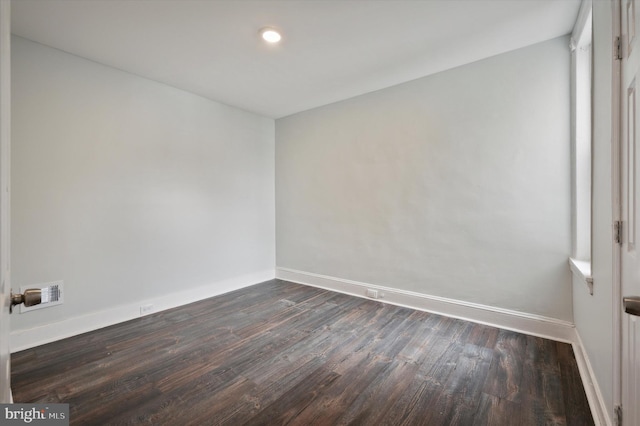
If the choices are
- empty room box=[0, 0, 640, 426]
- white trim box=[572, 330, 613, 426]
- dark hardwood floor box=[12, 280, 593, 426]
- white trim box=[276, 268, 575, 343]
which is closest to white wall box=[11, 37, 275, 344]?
empty room box=[0, 0, 640, 426]

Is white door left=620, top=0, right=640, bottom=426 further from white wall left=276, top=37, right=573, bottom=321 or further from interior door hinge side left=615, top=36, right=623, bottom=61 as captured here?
white wall left=276, top=37, right=573, bottom=321

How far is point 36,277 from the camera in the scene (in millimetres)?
2396

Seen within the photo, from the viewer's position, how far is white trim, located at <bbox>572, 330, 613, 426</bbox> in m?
Answer: 1.48

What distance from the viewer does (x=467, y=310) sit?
288cm

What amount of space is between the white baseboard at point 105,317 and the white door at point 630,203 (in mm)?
3697

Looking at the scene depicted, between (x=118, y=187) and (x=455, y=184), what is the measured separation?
352 centimetres

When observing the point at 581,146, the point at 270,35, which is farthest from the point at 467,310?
the point at 270,35

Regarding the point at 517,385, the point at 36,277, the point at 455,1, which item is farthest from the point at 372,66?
the point at 36,277

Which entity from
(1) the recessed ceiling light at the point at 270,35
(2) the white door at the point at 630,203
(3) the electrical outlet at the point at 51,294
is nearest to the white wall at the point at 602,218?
(2) the white door at the point at 630,203

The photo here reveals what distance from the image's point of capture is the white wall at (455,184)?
8.10 feet

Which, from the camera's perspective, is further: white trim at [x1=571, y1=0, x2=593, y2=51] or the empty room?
white trim at [x1=571, y1=0, x2=593, y2=51]

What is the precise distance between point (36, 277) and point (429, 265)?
3.74 meters

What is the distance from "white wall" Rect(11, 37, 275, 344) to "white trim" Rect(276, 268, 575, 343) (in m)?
1.45

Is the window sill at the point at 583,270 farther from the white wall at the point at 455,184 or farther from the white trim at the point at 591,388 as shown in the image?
the white trim at the point at 591,388
